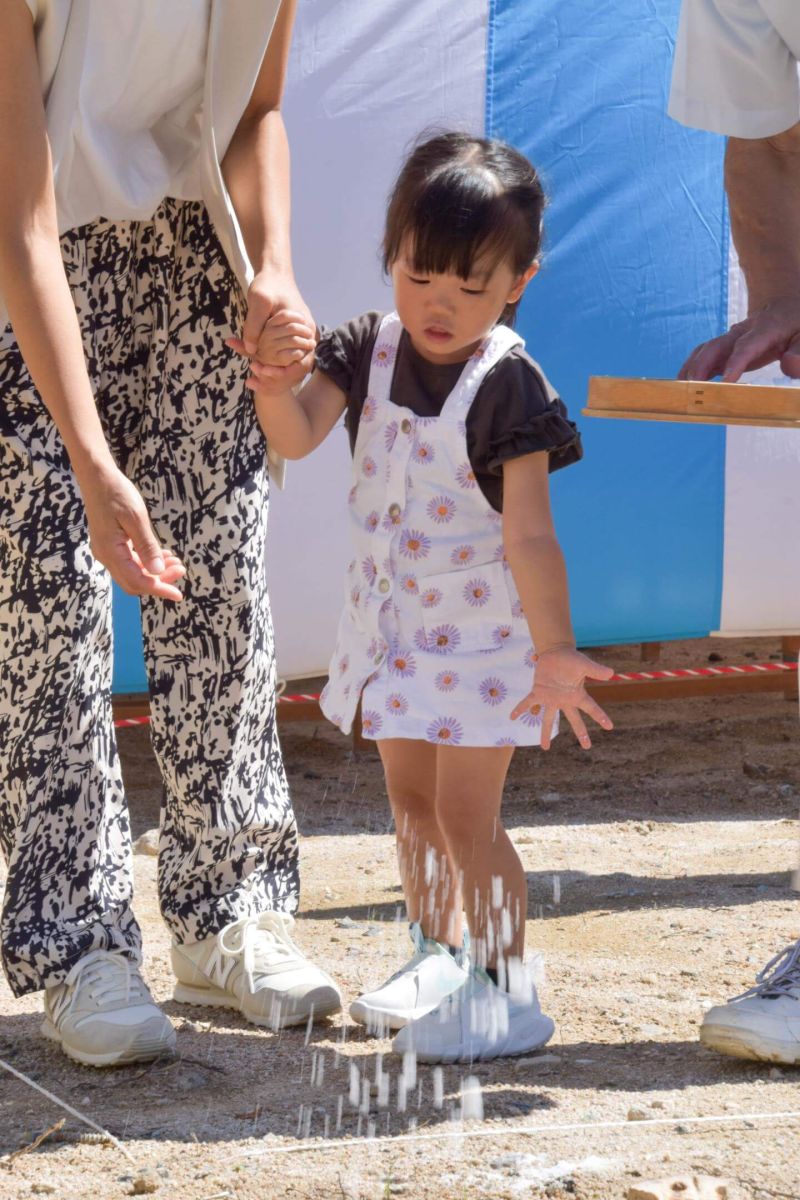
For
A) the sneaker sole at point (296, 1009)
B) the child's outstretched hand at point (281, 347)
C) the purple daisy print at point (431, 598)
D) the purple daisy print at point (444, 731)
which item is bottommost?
the sneaker sole at point (296, 1009)

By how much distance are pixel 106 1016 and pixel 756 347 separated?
45.8 inches

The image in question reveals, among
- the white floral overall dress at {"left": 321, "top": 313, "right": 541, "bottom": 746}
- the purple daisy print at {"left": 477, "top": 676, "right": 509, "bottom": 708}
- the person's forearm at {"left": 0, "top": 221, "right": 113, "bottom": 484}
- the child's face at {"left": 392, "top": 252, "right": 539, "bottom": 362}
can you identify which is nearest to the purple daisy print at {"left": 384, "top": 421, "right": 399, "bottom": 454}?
the white floral overall dress at {"left": 321, "top": 313, "right": 541, "bottom": 746}

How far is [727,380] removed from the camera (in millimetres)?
1927

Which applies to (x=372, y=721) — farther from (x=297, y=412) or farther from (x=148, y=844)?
(x=148, y=844)

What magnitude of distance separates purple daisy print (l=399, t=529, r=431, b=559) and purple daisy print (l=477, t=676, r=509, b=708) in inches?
7.2

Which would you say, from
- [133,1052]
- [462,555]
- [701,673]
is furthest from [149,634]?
[701,673]

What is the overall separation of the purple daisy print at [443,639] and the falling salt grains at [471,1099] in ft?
1.72

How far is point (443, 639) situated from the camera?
2.01m

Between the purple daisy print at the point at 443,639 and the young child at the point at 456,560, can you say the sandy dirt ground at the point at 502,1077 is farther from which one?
the purple daisy print at the point at 443,639

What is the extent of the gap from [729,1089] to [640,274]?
7.31 ft

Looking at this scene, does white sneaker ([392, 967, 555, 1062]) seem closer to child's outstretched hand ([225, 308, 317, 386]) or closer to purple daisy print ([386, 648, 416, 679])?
purple daisy print ([386, 648, 416, 679])

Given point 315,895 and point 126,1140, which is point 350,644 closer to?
point 126,1140

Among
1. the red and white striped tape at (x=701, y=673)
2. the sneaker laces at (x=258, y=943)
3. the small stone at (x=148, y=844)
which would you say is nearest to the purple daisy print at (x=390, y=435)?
the sneaker laces at (x=258, y=943)

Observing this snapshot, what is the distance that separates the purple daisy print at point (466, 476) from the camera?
2004mm
